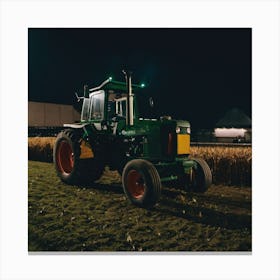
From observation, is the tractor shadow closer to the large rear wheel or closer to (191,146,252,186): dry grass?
the large rear wheel

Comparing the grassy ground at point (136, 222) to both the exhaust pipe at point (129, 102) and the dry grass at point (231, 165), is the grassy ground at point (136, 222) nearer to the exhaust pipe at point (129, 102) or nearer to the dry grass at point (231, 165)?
the dry grass at point (231, 165)

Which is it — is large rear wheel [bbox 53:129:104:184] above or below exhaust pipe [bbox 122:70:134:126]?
below

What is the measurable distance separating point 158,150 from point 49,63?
8.77 ft

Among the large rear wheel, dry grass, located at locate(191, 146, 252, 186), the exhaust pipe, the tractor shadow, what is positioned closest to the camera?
the tractor shadow

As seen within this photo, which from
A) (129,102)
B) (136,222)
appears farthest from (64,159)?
(136,222)

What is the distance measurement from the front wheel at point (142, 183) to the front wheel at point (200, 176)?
1.21 meters

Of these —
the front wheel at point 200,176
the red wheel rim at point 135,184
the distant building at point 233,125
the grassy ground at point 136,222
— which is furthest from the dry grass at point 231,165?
the distant building at point 233,125

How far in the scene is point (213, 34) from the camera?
4.33 m

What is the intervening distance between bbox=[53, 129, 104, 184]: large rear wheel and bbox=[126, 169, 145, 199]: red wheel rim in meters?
1.26

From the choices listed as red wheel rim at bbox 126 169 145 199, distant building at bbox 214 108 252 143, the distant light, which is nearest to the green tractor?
red wheel rim at bbox 126 169 145 199

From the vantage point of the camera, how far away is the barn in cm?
681
